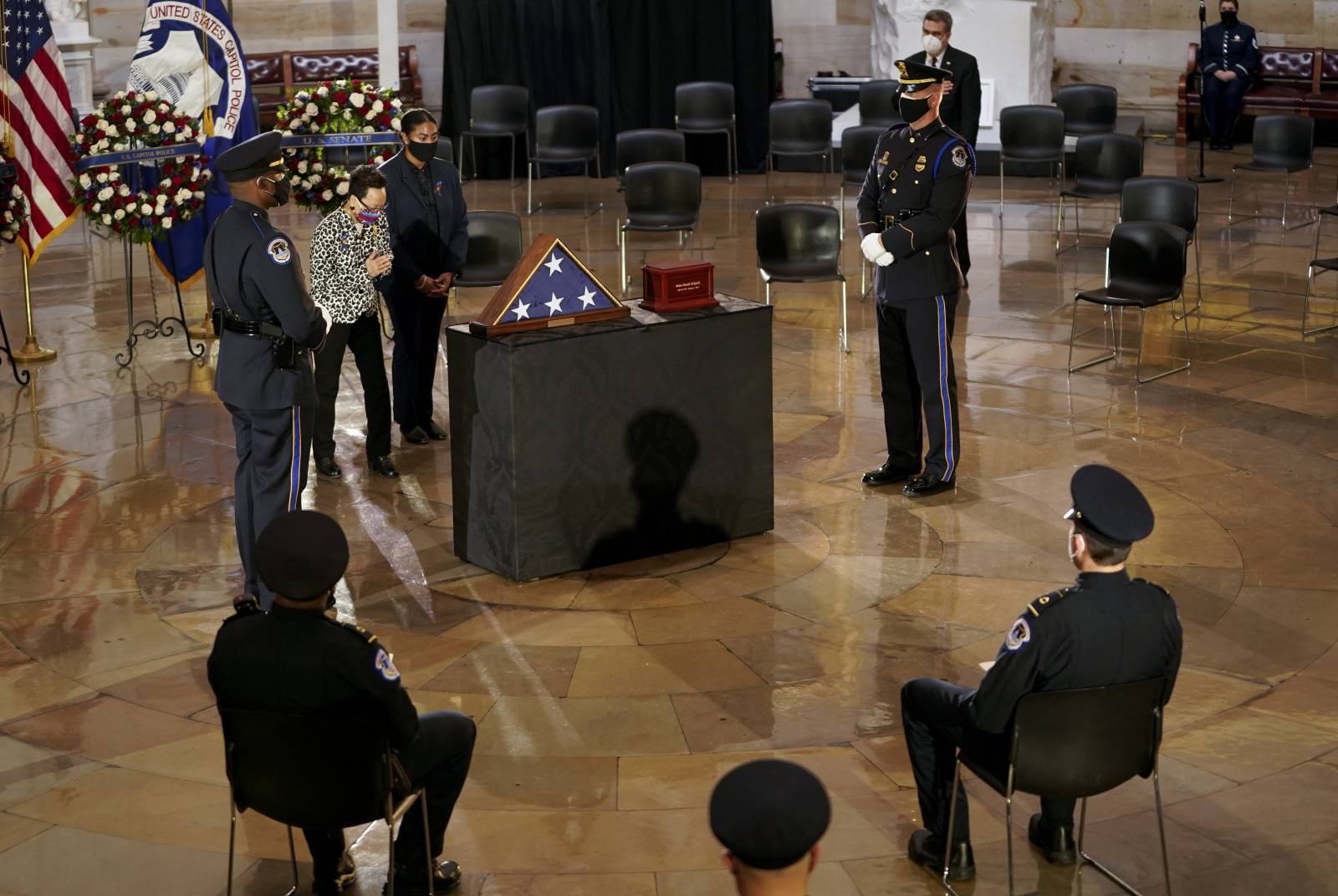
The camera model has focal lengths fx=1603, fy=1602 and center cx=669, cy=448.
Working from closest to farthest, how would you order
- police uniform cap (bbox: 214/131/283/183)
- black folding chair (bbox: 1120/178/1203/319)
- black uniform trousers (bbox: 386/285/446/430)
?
police uniform cap (bbox: 214/131/283/183)
black uniform trousers (bbox: 386/285/446/430)
black folding chair (bbox: 1120/178/1203/319)

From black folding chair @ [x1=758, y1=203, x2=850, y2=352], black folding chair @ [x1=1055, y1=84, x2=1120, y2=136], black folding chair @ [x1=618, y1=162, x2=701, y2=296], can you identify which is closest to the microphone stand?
black folding chair @ [x1=1055, y1=84, x2=1120, y2=136]

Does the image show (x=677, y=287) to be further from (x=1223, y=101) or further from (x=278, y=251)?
(x=1223, y=101)

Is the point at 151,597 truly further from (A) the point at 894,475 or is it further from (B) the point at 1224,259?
(B) the point at 1224,259

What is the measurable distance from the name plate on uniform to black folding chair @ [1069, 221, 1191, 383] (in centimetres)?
340

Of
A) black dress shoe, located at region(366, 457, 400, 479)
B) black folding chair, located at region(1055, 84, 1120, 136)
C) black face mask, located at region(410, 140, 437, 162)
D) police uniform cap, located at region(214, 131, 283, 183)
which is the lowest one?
black dress shoe, located at region(366, 457, 400, 479)

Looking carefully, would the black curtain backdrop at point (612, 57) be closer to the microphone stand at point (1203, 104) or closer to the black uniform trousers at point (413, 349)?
the microphone stand at point (1203, 104)

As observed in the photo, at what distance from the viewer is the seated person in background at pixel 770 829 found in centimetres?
266

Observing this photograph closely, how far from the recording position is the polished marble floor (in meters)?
4.71

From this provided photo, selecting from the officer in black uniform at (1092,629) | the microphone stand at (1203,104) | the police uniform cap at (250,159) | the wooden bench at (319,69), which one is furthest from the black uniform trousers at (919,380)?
the wooden bench at (319,69)

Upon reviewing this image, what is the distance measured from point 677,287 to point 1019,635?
3.12 m

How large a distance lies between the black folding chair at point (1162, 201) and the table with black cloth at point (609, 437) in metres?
4.50

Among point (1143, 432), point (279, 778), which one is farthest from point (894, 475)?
point (279, 778)

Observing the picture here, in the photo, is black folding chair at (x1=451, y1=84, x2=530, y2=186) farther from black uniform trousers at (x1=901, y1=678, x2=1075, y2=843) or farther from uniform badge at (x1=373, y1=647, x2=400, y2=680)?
uniform badge at (x1=373, y1=647, x2=400, y2=680)

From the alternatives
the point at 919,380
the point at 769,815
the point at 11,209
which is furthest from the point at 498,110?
the point at 769,815
